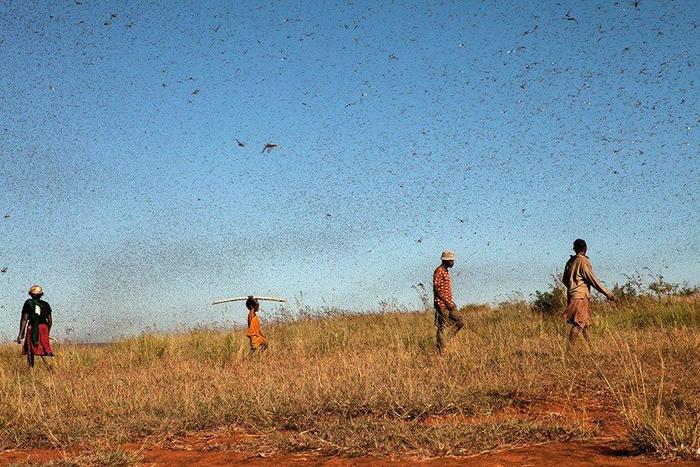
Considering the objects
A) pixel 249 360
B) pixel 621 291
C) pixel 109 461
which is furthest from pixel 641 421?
pixel 621 291

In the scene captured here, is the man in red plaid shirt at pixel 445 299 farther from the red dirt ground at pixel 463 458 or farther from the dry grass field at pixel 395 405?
the red dirt ground at pixel 463 458

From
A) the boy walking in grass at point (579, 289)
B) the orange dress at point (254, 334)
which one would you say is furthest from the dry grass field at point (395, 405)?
the orange dress at point (254, 334)

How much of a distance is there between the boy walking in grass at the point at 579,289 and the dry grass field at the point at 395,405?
44cm

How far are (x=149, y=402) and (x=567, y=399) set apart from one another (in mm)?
4352

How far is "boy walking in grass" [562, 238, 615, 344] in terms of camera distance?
9883 millimetres

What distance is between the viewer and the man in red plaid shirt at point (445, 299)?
10.8 m

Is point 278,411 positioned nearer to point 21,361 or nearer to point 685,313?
point 685,313

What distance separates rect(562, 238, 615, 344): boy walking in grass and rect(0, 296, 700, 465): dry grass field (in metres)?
0.44

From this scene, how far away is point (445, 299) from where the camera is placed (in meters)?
10.9

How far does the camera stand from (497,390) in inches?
244

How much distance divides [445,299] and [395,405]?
5.25 metres

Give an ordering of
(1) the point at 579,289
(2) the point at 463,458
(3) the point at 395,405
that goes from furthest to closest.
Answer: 1. (1) the point at 579,289
2. (3) the point at 395,405
3. (2) the point at 463,458

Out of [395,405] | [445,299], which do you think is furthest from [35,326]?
[395,405]

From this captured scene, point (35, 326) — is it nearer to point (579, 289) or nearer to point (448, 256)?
point (448, 256)
